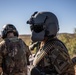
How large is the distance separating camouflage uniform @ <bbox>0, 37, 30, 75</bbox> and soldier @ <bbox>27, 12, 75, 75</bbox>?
2.86 meters

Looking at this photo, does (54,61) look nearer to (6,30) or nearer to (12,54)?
(12,54)

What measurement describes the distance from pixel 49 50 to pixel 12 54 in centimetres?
322

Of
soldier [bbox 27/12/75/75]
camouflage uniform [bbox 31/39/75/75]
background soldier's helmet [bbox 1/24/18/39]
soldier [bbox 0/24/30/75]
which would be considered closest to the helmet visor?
soldier [bbox 27/12/75/75]

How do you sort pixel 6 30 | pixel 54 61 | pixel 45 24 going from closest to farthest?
pixel 54 61 → pixel 45 24 → pixel 6 30

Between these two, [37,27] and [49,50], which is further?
[37,27]

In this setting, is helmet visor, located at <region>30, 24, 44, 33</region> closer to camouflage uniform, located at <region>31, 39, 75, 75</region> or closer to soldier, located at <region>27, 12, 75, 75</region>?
soldier, located at <region>27, 12, 75, 75</region>

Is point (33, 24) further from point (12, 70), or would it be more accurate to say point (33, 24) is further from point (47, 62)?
point (12, 70)

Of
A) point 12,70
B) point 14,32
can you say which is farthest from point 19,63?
point 14,32

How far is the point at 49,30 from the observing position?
3.42m

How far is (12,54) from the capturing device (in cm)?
639

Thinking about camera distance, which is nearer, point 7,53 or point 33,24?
point 33,24

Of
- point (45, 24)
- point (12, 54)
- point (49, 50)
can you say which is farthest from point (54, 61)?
point (12, 54)

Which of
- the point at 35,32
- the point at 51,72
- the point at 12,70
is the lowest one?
the point at 12,70

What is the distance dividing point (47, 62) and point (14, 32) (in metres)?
3.54
